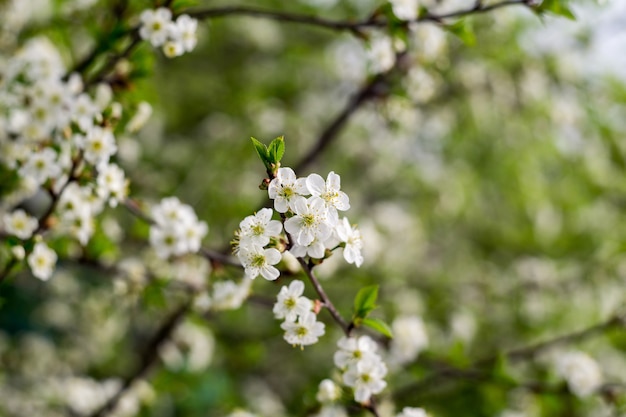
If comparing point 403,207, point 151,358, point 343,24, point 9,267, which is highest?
point 403,207

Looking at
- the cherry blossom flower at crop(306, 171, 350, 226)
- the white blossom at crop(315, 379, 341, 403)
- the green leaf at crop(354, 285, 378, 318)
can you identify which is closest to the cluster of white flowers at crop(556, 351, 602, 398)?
the white blossom at crop(315, 379, 341, 403)

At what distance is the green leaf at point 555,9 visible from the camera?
1.29 metres

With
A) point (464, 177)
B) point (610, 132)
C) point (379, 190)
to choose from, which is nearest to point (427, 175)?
point (464, 177)

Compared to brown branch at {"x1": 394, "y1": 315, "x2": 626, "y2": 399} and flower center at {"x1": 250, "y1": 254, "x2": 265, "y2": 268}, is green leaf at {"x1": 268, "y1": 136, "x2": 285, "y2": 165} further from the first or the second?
brown branch at {"x1": 394, "y1": 315, "x2": 626, "y2": 399}

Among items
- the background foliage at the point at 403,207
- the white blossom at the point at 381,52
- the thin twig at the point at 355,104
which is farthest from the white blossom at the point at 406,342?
the white blossom at the point at 381,52

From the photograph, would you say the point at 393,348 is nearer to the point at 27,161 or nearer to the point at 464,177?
the point at 27,161

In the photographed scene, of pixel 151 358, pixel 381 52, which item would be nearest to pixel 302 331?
pixel 381 52

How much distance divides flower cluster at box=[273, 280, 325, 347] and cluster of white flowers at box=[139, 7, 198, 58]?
590mm

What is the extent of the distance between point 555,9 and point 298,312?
0.83 meters

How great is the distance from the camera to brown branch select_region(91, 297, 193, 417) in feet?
6.27

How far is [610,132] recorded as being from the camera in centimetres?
267

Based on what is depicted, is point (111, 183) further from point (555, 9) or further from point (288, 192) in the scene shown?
point (555, 9)

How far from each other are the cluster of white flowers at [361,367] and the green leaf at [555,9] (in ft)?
2.57

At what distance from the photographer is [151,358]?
2131 mm
